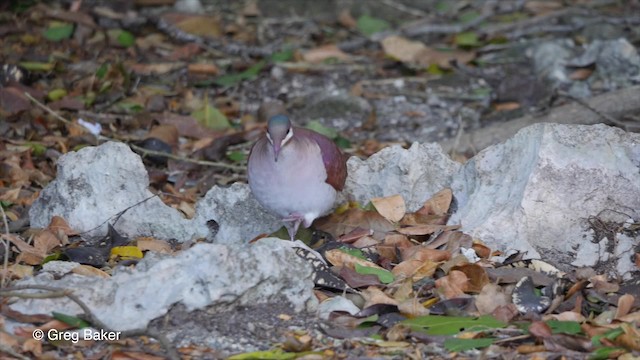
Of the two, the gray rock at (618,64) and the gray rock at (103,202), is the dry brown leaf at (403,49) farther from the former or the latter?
the gray rock at (103,202)

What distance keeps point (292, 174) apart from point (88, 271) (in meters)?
0.98

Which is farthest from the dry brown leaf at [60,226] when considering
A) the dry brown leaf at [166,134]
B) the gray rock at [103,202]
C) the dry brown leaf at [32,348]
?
the dry brown leaf at [166,134]

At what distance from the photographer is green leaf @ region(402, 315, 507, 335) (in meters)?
4.11

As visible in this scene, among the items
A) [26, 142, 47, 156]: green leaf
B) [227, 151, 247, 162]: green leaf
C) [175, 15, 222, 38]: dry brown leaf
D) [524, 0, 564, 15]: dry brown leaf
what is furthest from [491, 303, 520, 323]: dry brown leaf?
[524, 0, 564, 15]: dry brown leaf

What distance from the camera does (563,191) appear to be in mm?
4824

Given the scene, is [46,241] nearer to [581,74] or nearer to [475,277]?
[475,277]

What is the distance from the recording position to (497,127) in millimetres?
7074

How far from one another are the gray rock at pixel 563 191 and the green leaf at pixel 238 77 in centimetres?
352

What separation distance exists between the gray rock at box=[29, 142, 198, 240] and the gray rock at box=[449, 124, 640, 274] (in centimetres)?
139

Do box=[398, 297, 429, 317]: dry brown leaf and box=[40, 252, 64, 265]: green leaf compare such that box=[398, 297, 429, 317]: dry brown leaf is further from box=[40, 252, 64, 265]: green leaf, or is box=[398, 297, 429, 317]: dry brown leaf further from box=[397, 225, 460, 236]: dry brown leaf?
box=[40, 252, 64, 265]: green leaf

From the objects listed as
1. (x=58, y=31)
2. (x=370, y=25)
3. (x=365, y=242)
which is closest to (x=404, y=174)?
(x=365, y=242)

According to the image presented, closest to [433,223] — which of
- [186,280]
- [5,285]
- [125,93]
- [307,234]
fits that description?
[307,234]

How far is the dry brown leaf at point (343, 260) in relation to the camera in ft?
15.4

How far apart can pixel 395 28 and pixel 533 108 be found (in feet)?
6.26
